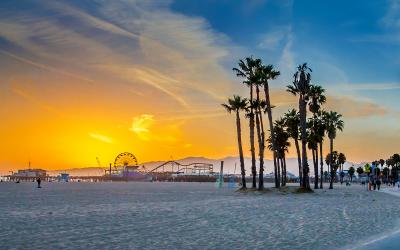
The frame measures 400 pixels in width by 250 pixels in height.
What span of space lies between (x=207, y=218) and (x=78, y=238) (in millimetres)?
10513

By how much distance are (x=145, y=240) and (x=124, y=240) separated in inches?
30.9

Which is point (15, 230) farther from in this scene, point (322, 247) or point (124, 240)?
point (322, 247)

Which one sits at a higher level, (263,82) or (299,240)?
(263,82)

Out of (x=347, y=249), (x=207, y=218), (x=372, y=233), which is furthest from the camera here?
(x=207, y=218)

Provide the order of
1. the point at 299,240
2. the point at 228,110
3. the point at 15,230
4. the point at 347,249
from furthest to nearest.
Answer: the point at 228,110
the point at 15,230
the point at 299,240
the point at 347,249

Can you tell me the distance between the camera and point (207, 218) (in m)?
28.4

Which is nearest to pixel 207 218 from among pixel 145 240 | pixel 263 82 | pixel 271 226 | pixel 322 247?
pixel 271 226

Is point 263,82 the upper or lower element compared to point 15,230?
upper

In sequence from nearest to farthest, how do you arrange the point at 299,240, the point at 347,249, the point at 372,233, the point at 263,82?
the point at 347,249 → the point at 299,240 → the point at 372,233 → the point at 263,82

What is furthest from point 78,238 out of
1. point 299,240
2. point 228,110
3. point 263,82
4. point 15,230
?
point 228,110

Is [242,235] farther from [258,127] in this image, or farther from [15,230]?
[258,127]

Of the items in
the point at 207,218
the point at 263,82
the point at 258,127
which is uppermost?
the point at 263,82

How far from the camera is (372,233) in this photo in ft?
65.6

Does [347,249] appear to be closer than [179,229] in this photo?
Yes
